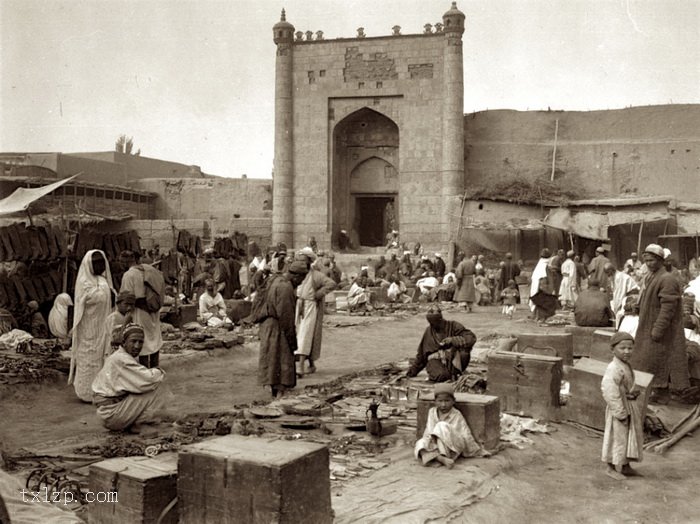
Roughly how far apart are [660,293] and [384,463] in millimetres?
3627

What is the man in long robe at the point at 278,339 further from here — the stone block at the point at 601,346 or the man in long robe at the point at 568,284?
the man in long robe at the point at 568,284

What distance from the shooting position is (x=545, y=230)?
2352 cm

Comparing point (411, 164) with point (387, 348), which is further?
point (411, 164)

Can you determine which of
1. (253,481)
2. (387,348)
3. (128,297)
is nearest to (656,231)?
(387,348)

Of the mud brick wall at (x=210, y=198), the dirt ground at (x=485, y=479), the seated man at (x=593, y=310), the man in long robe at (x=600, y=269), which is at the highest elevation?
the mud brick wall at (x=210, y=198)

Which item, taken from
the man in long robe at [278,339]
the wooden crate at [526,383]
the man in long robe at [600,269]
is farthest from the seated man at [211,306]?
the man in long robe at [600,269]

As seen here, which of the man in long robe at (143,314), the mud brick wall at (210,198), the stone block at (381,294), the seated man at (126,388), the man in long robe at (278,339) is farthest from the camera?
the mud brick wall at (210,198)

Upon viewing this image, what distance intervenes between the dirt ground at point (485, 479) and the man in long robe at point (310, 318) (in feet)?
3.11

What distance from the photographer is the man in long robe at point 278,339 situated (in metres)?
7.57

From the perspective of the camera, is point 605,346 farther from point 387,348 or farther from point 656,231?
point 656,231

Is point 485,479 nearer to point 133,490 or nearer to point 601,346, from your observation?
point 133,490

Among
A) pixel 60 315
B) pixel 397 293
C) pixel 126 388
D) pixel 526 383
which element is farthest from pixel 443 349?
pixel 397 293

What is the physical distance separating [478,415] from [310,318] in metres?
4.11

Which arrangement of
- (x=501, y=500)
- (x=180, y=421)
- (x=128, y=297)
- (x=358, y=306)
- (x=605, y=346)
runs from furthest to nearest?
(x=358, y=306), (x=605, y=346), (x=128, y=297), (x=180, y=421), (x=501, y=500)
